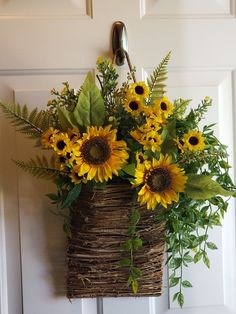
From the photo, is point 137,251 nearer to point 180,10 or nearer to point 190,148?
point 190,148

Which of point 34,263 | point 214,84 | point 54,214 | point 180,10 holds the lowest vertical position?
point 34,263

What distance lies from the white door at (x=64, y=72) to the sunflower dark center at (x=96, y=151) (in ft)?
0.83

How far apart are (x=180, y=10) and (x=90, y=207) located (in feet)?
1.67

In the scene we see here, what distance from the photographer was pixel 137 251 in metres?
0.79

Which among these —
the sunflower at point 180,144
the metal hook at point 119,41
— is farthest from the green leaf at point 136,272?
the metal hook at point 119,41

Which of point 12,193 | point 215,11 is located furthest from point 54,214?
point 215,11

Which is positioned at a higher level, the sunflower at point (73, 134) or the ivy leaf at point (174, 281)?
the sunflower at point (73, 134)

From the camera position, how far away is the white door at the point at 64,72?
0.92 meters

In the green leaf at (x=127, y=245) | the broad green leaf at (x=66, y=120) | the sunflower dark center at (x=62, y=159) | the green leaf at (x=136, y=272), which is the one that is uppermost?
the broad green leaf at (x=66, y=120)

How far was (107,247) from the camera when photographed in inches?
30.7

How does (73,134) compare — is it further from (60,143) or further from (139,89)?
(139,89)

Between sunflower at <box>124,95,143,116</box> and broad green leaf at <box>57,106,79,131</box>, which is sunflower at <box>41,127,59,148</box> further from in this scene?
sunflower at <box>124,95,143,116</box>

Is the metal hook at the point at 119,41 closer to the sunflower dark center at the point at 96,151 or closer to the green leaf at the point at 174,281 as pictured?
the sunflower dark center at the point at 96,151

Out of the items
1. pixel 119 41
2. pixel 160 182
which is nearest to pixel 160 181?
pixel 160 182
